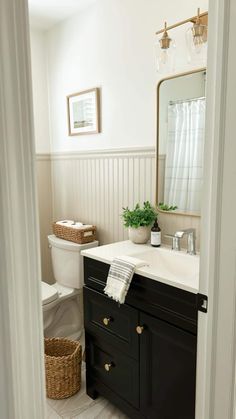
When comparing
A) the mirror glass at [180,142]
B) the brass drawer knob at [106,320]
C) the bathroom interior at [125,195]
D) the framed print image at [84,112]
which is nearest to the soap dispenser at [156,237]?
the bathroom interior at [125,195]

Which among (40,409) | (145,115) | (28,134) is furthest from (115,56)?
(40,409)

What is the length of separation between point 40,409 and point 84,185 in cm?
203

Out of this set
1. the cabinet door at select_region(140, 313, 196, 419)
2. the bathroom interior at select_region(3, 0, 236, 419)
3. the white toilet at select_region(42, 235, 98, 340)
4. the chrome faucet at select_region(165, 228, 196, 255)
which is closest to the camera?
the cabinet door at select_region(140, 313, 196, 419)

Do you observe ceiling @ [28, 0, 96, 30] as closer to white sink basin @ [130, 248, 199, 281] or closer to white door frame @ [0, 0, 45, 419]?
white sink basin @ [130, 248, 199, 281]

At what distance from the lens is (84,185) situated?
2.62 m

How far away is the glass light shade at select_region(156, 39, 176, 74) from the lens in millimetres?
1842

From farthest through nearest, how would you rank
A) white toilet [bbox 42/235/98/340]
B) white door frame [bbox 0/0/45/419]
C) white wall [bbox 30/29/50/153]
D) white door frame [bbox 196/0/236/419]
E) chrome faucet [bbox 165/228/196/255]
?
white wall [bbox 30/29/50/153] < white toilet [bbox 42/235/98/340] < chrome faucet [bbox 165/228/196/255] < white door frame [bbox 196/0/236/419] < white door frame [bbox 0/0/45/419]

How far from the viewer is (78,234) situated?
7.77ft

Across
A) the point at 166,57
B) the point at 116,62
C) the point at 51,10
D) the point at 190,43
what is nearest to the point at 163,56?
the point at 166,57

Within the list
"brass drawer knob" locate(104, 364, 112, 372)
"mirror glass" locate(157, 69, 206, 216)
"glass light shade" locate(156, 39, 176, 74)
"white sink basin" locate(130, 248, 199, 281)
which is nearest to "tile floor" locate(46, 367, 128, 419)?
"brass drawer knob" locate(104, 364, 112, 372)

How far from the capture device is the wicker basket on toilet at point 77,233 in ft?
7.76

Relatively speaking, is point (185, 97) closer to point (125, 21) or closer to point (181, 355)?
point (125, 21)

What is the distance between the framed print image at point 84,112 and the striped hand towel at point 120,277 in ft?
3.82

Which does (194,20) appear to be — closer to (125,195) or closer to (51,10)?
(125,195)
